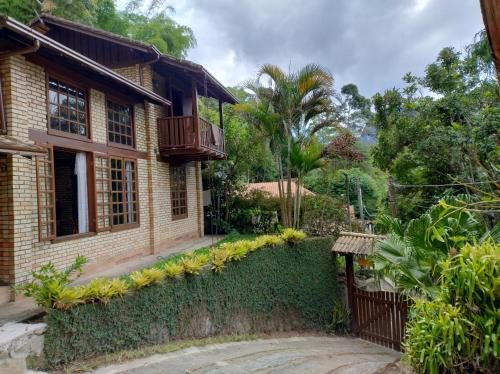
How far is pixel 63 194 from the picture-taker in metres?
11.3

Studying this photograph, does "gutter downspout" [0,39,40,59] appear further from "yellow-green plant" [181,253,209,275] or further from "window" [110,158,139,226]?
"yellow-green plant" [181,253,209,275]

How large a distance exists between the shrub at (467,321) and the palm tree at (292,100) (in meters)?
8.59

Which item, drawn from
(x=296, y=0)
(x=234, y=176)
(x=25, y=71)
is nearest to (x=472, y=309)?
(x=25, y=71)

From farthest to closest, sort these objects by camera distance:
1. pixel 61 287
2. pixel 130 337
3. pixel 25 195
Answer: pixel 25 195
pixel 130 337
pixel 61 287

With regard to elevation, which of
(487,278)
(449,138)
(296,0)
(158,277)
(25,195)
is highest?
(296,0)

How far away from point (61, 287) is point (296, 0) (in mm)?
11341

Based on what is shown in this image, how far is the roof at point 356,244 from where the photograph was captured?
8.45 meters

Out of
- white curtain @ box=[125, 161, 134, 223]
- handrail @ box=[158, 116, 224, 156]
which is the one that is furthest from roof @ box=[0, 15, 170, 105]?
handrail @ box=[158, 116, 224, 156]

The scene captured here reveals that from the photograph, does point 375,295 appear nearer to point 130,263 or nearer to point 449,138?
point 449,138

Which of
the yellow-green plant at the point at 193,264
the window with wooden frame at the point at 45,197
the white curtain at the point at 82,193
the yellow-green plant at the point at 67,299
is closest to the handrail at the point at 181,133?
the white curtain at the point at 82,193

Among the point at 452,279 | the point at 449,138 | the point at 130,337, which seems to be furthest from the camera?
the point at 449,138

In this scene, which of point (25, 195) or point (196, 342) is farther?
point (25, 195)

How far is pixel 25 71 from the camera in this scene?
21.4 feet

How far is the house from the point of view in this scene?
20.0 ft
